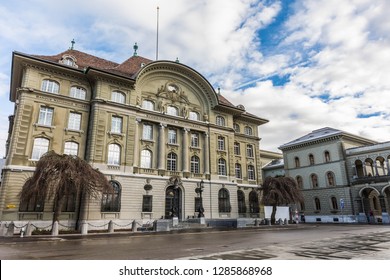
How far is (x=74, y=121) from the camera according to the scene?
92.2 ft

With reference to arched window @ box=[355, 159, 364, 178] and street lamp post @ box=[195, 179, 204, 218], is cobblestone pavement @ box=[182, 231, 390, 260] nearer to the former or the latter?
street lamp post @ box=[195, 179, 204, 218]

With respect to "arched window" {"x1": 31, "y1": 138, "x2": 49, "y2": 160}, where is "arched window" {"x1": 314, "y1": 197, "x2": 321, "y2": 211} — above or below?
below

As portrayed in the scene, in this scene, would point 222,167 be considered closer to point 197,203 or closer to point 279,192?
point 197,203

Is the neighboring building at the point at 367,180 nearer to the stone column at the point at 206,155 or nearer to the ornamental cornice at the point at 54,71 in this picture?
the stone column at the point at 206,155

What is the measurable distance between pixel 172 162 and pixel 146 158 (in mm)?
3386

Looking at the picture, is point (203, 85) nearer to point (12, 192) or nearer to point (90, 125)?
point (90, 125)

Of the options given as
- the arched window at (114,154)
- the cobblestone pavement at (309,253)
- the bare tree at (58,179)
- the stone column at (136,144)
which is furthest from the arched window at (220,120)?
the cobblestone pavement at (309,253)

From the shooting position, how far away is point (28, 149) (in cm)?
2483

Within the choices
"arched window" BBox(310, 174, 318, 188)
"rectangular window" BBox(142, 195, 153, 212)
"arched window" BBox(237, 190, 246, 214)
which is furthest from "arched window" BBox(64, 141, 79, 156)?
"arched window" BBox(310, 174, 318, 188)

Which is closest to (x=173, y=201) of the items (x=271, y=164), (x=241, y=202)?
(x=241, y=202)

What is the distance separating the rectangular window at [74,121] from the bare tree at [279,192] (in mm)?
22556

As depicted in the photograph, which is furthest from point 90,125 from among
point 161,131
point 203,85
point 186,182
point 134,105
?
point 203,85

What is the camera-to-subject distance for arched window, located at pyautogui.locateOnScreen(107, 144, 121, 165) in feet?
93.5

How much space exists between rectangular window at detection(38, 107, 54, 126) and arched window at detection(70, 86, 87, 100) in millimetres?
2833
